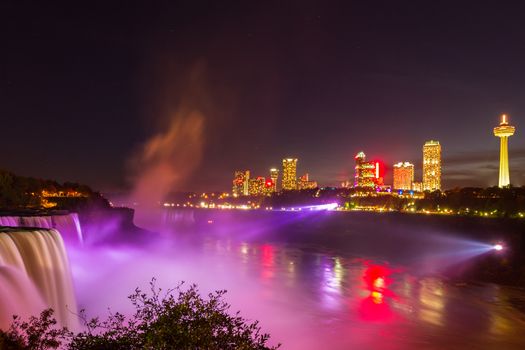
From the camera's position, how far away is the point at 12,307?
15234mm

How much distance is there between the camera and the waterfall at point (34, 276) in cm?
1596

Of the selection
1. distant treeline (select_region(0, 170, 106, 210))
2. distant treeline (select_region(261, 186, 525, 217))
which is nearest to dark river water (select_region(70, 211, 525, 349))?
distant treeline (select_region(0, 170, 106, 210))

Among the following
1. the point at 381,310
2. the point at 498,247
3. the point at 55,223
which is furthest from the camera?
the point at 498,247

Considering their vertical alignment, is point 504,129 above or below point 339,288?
above

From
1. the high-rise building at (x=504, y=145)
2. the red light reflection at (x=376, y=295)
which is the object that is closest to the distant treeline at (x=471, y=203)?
the high-rise building at (x=504, y=145)

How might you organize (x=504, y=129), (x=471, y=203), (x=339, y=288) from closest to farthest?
(x=339, y=288) < (x=471, y=203) < (x=504, y=129)

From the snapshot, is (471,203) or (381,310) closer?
(381,310)

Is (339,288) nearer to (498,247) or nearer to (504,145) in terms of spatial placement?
(498,247)

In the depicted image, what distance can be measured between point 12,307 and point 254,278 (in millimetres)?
26682

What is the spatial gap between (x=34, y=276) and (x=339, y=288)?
81.1 ft

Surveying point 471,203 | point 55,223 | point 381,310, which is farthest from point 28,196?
point 471,203

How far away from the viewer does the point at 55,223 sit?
3191cm

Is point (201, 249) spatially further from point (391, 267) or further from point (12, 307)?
point (12, 307)

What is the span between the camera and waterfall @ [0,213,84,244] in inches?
1053
